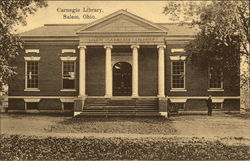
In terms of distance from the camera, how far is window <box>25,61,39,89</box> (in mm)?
21825

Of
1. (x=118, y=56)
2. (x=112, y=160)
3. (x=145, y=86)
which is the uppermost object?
(x=118, y=56)

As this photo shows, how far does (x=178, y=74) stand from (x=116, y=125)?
7.97 metres

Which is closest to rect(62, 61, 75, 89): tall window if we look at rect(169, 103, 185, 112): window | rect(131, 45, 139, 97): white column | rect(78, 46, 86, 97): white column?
rect(78, 46, 86, 97): white column

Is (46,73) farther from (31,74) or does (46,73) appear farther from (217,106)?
(217,106)

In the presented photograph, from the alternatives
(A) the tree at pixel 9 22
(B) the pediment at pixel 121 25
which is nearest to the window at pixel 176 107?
(B) the pediment at pixel 121 25

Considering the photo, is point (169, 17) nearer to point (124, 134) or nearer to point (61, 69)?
point (124, 134)

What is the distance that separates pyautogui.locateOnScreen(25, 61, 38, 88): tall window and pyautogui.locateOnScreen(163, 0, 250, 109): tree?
1007 cm

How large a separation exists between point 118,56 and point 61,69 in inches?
142

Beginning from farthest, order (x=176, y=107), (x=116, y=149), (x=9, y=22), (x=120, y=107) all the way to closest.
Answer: (x=176, y=107) → (x=120, y=107) → (x=9, y=22) → (x=116, y=149)

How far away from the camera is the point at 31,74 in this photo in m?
22.1

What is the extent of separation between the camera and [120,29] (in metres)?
20.8

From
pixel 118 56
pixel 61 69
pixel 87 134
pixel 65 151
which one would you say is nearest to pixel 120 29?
pixel 118 56

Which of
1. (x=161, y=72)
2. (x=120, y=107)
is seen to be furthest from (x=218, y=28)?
(x=161, y=72)

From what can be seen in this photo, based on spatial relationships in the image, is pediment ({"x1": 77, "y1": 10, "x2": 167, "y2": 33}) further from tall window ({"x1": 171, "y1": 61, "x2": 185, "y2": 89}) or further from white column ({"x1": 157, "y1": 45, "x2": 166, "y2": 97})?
tall window ({"x1": 171, "y1": 61, "x2": 185, "y2": 89})
